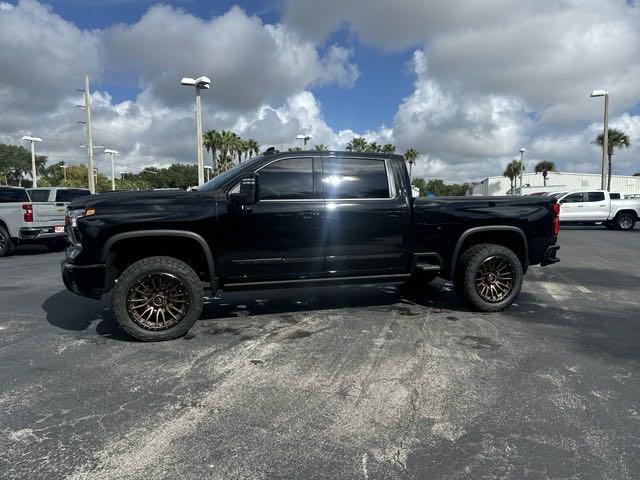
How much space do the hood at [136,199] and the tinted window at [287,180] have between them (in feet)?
2.32

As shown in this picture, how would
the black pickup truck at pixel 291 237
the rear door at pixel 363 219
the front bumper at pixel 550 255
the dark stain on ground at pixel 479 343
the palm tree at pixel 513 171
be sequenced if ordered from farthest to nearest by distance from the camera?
the palm tree at pixel 513 171 < the front bumper at pixel 550 255 < the rear door at pixel 363 219 < the black pickup truck at pixel 291 237 < the dark stain on ground at pixel 479 343

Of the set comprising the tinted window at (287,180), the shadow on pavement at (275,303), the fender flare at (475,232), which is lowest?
the shadow on pavement at (275,303)

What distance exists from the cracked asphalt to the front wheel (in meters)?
0.21

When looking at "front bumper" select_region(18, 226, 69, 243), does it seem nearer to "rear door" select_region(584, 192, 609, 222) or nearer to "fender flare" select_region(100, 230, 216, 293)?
"fender flare" select_region(100, 230, 216, 293)

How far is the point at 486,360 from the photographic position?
4129mm

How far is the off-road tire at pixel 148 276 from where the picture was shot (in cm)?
456

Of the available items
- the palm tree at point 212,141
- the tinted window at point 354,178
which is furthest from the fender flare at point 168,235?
the palm tree at point 212,141

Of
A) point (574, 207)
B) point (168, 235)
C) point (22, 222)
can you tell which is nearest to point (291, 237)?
point (168, 235)

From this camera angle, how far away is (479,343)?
4.60m

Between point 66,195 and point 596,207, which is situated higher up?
point 66,195

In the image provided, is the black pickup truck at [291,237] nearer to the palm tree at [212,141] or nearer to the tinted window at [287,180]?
the tinted window at [287,180]

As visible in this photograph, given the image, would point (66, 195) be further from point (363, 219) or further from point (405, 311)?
point (405, 311)

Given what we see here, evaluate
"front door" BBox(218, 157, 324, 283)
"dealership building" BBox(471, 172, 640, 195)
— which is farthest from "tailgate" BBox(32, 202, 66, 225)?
"dealership building" BBox(471, 172, 640, 195)

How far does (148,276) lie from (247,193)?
129 cm
